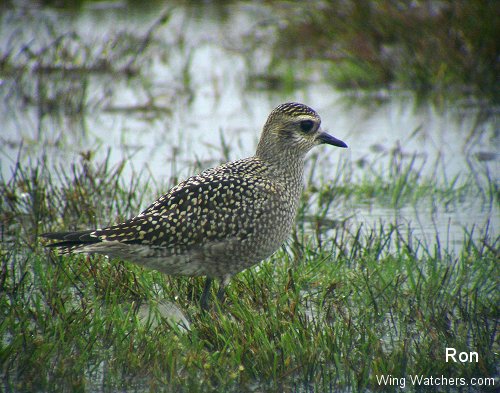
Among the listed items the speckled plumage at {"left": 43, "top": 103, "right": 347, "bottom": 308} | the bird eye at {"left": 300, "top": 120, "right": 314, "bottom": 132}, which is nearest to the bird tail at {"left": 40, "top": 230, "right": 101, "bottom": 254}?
the speckled plumage at {"left": 43, "top": 103, "right": 347, "bottom": 308}

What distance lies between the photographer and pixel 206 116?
11.2m

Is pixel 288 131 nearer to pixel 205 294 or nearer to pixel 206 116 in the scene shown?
pixel 205 294

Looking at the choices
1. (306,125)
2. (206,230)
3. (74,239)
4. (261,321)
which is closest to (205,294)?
(206,230)

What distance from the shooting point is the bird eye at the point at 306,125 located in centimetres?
581

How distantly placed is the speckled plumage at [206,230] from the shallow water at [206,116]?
1921 mm

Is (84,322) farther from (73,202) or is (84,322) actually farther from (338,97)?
(338,97)

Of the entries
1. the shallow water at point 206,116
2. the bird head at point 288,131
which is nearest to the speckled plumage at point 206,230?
the bird head at point 288,131

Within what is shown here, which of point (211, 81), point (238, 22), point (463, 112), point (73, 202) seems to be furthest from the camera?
point (238, 22)

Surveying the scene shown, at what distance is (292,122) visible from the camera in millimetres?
5805

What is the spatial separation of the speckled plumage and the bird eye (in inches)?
22.0

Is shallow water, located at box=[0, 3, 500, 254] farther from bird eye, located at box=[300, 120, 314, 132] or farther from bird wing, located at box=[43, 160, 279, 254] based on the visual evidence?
bird wing, located at box=[43, 160, 279, 254]

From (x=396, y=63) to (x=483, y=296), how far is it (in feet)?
24.9

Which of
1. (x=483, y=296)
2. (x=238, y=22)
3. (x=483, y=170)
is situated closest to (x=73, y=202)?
(x=483, y=296)

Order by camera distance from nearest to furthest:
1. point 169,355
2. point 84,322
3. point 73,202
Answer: point 169,355 → point 84,322 → point 73,202
